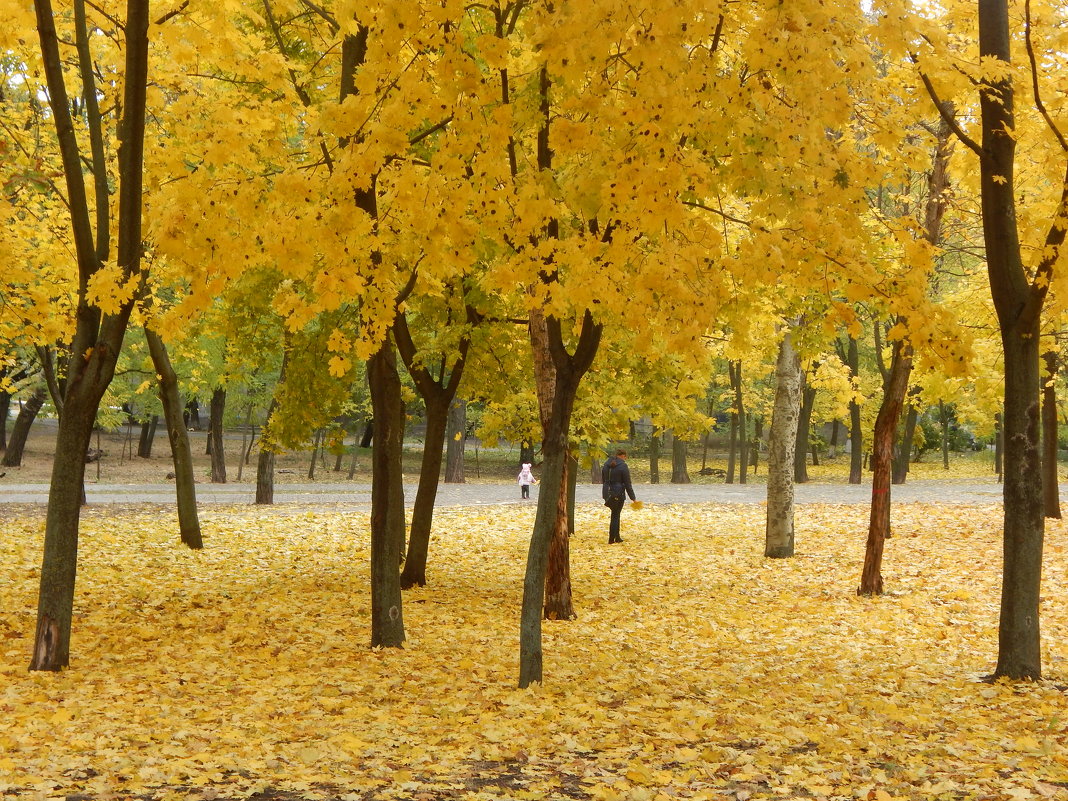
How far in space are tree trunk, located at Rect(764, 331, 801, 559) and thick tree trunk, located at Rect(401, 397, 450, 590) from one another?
5.71 m

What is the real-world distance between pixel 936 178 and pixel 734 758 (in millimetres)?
9384

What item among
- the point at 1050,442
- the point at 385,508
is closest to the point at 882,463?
the point at 385,508

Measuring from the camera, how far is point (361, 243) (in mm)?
7008

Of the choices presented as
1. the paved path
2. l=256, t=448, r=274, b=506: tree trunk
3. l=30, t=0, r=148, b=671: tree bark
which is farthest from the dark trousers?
l=30, t=0, r=148, b=671: tree bark

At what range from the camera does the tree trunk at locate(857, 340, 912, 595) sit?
472 inches

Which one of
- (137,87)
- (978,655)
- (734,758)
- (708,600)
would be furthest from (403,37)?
(708,600)

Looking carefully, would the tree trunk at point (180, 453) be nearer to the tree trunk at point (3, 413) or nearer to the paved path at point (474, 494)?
the paved path at point (474, 494)

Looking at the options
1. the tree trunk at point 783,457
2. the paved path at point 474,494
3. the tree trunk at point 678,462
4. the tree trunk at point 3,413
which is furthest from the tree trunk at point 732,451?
the tree trunk at point 3,413

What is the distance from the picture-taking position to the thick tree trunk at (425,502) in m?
13.1

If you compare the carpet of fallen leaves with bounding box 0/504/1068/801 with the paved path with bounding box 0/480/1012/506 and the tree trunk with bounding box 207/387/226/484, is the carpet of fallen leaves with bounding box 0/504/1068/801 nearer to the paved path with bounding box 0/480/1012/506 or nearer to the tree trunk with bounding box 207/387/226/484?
the paved path with bounding box 0/480/1012/506

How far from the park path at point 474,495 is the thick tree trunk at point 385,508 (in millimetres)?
14823

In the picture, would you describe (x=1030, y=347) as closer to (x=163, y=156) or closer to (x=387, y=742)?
(x=387, y=742)

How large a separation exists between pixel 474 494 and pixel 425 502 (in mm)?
15657

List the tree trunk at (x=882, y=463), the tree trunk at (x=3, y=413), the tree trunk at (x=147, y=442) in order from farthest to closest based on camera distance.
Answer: the tree trunk at (x=147, y=442) < the tree trunk at (x=3, y=413) < the tree trunk at (x=882, y=463)
